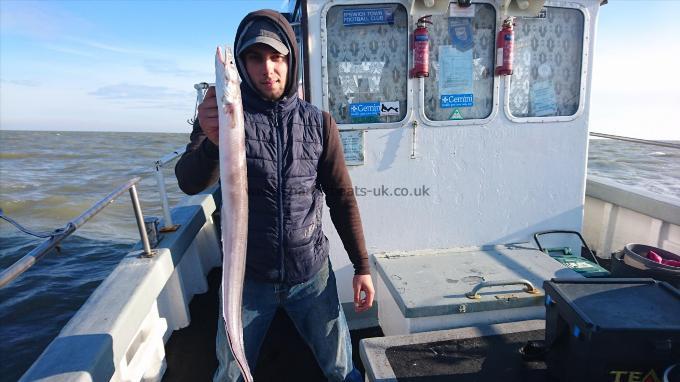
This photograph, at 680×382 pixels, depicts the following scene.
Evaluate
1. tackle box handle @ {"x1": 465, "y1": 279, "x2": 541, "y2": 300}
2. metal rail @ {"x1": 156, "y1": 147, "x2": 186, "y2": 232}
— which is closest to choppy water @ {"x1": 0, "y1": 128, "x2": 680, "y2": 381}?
metal rail @ {"x1": 156, "y1": 147, "x2": 186, "y2": 232}

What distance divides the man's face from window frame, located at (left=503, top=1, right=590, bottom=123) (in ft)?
8.18

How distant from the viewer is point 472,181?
383 centimetres

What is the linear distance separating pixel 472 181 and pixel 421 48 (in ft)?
4.43

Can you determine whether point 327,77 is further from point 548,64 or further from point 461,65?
point 548,64

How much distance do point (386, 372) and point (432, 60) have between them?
269 centimetres

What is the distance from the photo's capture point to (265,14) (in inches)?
80.0

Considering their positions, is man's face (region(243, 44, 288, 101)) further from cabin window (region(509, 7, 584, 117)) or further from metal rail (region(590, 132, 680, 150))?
metal rail (region(590, 132, 680, 150))

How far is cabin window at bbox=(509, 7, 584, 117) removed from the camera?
Answer: 3732 mm

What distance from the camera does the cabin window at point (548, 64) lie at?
373 cm

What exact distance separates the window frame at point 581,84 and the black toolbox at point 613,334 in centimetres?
194

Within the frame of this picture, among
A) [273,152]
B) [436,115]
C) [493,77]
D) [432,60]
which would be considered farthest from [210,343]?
[493,77]

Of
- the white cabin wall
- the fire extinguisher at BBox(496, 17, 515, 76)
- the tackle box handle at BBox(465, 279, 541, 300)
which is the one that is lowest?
the tackle box handle at BBox(465, 279, 541, 300)

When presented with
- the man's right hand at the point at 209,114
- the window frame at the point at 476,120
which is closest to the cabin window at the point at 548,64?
the window frame at the point at 476,120

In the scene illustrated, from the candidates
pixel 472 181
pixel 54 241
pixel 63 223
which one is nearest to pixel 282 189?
pixel 54 241
